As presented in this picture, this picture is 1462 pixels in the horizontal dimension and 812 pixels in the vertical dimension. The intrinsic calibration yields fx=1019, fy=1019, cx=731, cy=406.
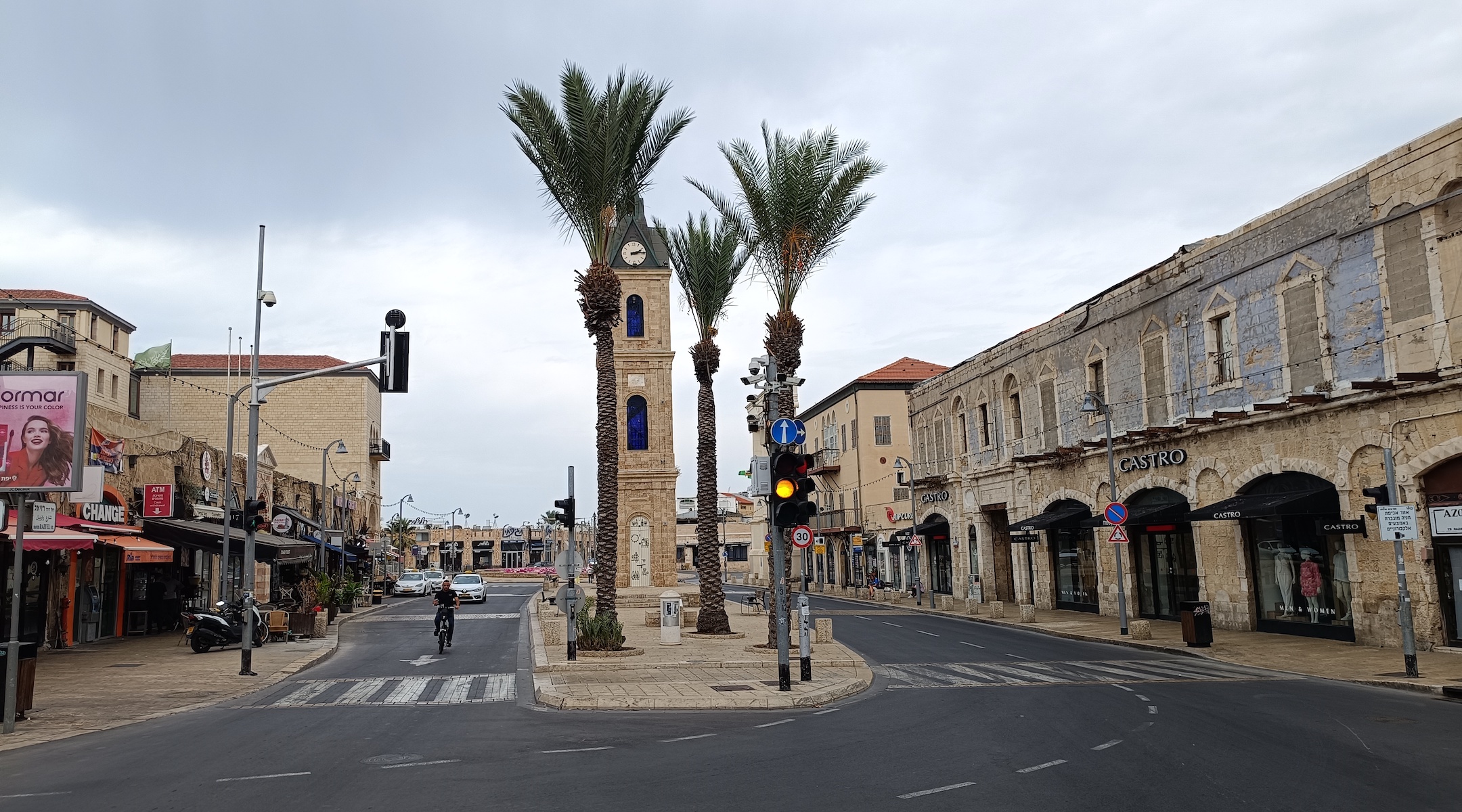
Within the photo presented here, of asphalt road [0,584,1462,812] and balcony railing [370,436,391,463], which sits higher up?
balcony railing [370,436,391,463]

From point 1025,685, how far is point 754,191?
1395 centimetres

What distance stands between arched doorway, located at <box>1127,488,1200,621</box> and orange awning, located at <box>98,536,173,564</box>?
25.4 metres

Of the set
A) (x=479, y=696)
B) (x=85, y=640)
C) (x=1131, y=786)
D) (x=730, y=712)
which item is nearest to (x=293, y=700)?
(x=479, y=696)

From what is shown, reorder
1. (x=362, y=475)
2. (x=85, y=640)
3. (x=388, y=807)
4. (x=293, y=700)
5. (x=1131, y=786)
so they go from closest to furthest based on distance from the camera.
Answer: (x=388, y=807) < (x=1131, y=786) < (x=293, y=700) < (x=85, y=640) < (x=362, y=475)

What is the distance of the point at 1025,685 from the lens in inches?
665

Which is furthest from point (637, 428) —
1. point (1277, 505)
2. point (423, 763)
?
point (423, 763)

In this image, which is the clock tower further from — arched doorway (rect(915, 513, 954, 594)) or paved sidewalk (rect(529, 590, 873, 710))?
paved sidewalk (rect(529, 590, 873, 710))

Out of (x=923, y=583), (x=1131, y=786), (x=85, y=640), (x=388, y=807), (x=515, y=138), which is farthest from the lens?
(x=923, y=583)

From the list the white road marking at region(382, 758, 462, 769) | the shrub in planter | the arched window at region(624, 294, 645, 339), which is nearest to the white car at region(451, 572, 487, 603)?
the arched window at region(624, 294, 645, 339)

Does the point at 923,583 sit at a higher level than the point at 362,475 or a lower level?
lower

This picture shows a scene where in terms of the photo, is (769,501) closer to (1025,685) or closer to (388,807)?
(1025,685)

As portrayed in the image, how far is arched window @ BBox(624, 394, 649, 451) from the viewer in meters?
50.4

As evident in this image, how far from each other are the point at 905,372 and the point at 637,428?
2187 centimetres

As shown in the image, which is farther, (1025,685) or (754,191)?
(754,191)
